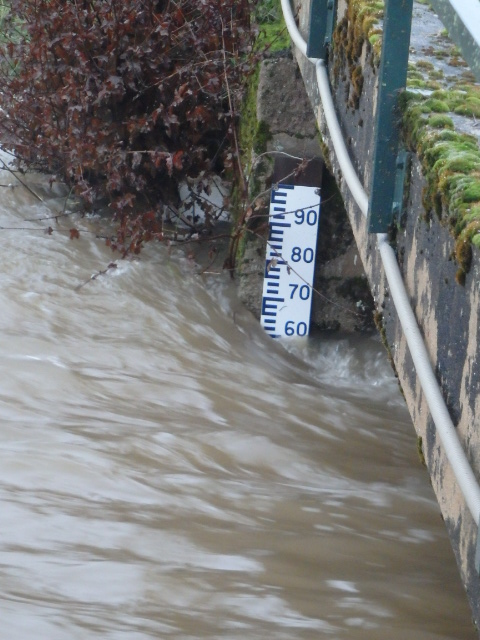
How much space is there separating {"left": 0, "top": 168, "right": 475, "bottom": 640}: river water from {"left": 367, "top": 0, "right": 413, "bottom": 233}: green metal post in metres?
0.94

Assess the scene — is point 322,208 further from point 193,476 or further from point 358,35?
point 193,476

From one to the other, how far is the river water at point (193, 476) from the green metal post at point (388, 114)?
0.94 meters

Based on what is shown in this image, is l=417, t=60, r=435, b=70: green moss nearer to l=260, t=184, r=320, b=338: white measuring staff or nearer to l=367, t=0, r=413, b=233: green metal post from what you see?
l=367, t=0, r=413, b=233: green metal post

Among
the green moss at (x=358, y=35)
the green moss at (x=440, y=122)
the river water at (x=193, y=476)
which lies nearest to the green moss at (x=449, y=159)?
the green moss at (x=440, y=122)

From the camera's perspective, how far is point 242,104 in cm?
529

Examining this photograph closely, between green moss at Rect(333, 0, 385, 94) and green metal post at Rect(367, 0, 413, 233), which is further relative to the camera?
green moss at Rect(333, 0, 385, 94)

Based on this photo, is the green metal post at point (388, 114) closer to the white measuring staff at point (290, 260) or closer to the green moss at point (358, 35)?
the green moss at point (358, 35)

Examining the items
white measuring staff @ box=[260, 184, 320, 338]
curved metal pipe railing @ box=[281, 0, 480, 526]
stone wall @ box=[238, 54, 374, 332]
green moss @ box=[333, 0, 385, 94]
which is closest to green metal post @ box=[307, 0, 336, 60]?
green moss @ box=[333, 0, 385, 94]

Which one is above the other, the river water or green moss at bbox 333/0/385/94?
green moss at bbox 333/0/385/94

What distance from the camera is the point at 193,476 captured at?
111 inches

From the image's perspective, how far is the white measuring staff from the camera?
4812mm

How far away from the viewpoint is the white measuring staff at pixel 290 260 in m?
4.81

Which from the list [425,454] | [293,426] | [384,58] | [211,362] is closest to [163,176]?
[211,362]

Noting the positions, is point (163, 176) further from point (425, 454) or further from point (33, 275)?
point (425, 454)
